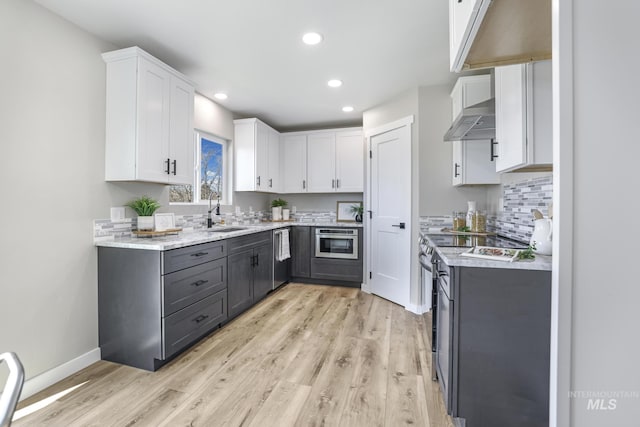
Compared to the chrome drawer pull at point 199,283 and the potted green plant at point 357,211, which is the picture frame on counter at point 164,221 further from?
the potted green plant at point 357,211

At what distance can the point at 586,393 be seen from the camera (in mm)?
899

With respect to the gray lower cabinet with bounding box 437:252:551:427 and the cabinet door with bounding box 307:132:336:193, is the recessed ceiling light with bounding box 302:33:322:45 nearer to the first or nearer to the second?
the gray lower cabinet with bounding box 437:252:551:427

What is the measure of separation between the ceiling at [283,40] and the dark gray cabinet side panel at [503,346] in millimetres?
1752

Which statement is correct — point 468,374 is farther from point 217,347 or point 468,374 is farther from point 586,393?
point 217,347

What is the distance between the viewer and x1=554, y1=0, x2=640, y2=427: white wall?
2.85ft

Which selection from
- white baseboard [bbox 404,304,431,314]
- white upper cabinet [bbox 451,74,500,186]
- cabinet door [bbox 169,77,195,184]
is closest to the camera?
cabinet door [bbox 169,77,195,184]

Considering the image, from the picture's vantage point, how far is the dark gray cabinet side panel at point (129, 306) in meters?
2.05

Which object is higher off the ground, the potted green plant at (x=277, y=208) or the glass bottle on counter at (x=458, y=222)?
the potted green plant at (x=277, y=208)

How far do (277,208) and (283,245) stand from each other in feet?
3.27

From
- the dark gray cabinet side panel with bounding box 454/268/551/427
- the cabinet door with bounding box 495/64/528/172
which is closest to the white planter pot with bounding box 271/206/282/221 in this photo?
the cabinet door with bounding box 495/64/528/172

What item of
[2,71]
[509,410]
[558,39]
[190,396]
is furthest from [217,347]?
[558,39]

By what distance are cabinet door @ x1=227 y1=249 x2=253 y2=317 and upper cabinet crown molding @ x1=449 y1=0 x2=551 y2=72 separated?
2.47 metres

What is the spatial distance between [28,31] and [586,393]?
3.24 m

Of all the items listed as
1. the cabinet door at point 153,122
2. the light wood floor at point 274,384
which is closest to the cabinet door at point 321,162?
the light wood floor at point 274,384
